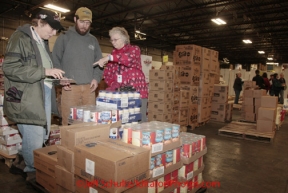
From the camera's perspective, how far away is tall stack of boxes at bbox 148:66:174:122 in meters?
5.23

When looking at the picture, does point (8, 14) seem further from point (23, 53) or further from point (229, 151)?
point (229, 151)

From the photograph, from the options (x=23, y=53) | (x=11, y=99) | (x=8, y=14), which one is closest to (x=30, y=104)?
(x=11, y=99)

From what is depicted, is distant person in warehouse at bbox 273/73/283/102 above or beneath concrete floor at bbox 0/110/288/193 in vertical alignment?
above

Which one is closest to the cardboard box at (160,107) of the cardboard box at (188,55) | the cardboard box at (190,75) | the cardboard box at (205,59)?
the cardboard box at (190,75)

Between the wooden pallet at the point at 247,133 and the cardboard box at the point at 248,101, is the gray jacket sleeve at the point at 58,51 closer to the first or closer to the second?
the wooden pallet at the point at 247,133

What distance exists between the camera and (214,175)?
2973mm

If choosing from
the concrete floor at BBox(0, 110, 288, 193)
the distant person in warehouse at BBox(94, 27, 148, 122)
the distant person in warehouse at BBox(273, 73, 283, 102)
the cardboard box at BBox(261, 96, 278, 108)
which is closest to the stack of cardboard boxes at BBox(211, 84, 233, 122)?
the cardboard box at BBox(261, 96, 278, 108)

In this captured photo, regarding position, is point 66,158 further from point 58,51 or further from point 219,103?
point 219,103

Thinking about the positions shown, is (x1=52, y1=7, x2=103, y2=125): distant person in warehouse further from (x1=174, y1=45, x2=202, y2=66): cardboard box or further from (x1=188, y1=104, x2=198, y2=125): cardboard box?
(x1=188, y1=104, x2=198, y2=125): cardboard box

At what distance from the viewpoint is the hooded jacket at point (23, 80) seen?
1.93 meters

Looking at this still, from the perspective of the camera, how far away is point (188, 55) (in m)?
5.79

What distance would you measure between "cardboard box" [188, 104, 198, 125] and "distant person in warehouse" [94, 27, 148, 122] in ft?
10.7

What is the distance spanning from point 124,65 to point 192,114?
3815 mm

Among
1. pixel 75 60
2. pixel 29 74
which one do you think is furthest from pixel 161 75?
pixel 29 74
